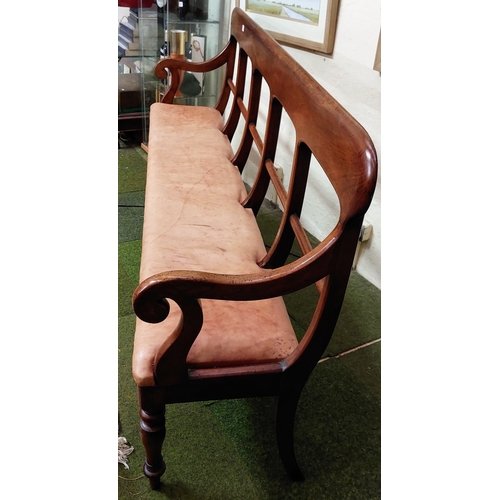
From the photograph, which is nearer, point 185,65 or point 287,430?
point 287,430

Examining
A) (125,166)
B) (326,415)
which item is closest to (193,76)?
(125,166)

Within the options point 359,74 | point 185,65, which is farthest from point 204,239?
point 185,65

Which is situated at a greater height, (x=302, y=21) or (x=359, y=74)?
(x=302, y=21)

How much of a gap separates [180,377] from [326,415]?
0.65 m

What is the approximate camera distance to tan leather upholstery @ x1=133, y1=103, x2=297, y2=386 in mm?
1009

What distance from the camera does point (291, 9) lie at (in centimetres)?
205

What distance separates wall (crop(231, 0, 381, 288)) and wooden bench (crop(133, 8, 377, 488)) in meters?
0.37

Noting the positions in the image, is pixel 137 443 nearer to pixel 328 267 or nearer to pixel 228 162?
pixel 328 267

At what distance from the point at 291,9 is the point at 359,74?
0.54 m

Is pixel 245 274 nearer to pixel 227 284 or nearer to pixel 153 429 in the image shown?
pixel 227 284

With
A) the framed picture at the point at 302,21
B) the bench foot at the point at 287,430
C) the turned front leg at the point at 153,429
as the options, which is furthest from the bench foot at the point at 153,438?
the framed picture at the point at 302,21

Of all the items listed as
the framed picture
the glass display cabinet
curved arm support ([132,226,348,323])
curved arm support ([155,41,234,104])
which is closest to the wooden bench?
curved arm support ([132,226,348,323])

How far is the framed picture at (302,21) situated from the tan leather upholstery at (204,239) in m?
0.53

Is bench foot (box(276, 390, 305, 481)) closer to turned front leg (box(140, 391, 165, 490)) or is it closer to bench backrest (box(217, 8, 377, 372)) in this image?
bench backrest (box(217, 8, 377, 372))
